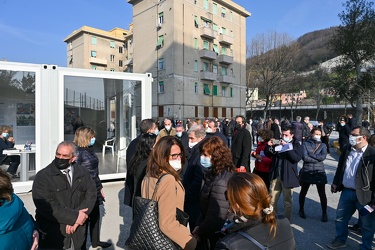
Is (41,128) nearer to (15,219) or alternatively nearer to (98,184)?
(98,184)

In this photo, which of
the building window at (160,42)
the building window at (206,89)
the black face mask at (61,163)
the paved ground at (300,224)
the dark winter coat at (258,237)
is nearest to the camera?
the dark winter coat at (258,237)

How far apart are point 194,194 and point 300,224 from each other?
2773 millimetres

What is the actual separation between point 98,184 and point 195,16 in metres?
36.6

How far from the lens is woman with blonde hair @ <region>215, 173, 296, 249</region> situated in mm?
1643

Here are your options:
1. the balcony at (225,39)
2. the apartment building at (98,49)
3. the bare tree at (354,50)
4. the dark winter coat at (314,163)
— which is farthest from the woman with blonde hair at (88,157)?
the apartment building at (98,49)

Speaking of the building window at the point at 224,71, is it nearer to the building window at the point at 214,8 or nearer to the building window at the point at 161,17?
the building window at the point at 214,8

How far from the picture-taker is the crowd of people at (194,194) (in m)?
1.82

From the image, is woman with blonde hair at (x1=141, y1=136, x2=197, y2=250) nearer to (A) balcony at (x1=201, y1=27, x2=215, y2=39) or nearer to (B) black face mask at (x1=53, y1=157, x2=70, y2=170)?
(B) black face mask at (x1=53, y1=157, x2=70, y2=170)

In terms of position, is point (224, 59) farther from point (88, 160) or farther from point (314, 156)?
point (88, 160)

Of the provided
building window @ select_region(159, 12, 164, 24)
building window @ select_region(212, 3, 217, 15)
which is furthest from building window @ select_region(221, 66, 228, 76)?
building window @ select_region(159, 12, 164, 24)

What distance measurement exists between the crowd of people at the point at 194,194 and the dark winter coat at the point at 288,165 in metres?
0.02

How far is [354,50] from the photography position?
60.3 feet

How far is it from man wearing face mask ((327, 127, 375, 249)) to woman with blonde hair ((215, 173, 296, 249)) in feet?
7.50

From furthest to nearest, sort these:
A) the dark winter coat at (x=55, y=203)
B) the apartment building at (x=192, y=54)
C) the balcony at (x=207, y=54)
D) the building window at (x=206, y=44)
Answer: the building window at (x=206, y=44)
the balcony at (x=207, y=54)
the apartment building at (x=192, y=54)
the dark winter coat at (x=55, y=203)
